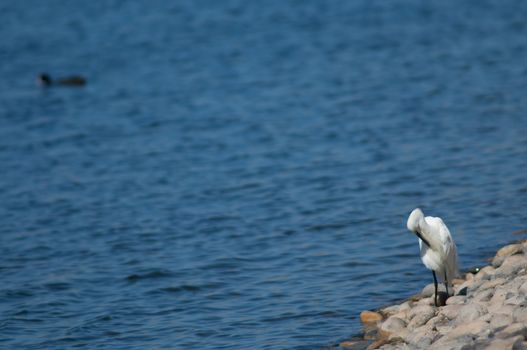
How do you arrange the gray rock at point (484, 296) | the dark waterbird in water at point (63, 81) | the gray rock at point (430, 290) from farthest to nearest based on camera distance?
the dark waterbird in water at point (63, 81)
the gray rock at point (430, 290)
the gray rock at point (484, 296)

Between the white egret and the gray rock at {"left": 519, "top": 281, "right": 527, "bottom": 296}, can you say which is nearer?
the gray rock at {"left": 519, "top": 281, "right": 527, "bottom": 296}

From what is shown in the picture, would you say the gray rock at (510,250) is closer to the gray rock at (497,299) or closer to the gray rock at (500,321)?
the gray rock at (497,299)

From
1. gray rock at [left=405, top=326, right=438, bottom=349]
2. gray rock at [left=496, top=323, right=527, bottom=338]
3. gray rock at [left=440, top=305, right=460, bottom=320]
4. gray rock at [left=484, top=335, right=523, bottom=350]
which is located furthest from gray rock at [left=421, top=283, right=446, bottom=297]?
gray rock at [left=484, top=335, right=523, bottom=350]

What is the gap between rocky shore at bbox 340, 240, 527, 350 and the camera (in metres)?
7.09

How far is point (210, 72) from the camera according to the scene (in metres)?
22.1

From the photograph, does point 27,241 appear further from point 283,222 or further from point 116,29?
point 116,29

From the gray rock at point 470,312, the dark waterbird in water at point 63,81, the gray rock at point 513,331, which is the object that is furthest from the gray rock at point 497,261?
the dark waterbird in water at point 63,81

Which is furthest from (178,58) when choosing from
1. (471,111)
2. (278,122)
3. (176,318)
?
(176,318)

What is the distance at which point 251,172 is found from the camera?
1481cm

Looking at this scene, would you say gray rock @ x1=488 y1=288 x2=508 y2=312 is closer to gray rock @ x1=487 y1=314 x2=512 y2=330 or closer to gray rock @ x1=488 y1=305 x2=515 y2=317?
gray rock @ x1=488 y1=305 x2=515 y2=317

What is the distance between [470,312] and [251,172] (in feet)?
23.8

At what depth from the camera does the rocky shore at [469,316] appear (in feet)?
23.3

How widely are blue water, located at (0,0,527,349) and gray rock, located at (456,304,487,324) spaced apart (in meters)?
1.42

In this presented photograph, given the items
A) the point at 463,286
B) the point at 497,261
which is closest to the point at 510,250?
the point at 497,261
